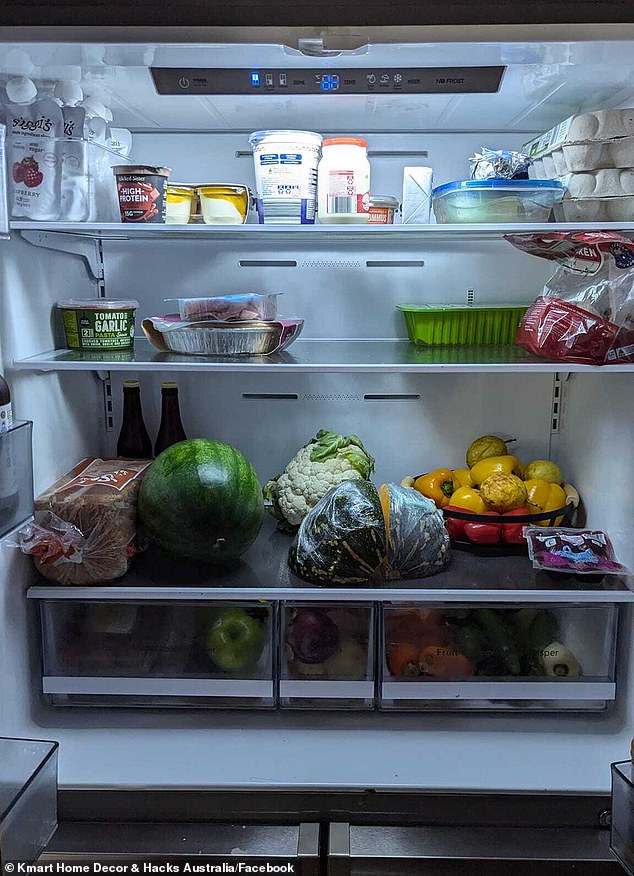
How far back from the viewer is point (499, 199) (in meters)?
1.43

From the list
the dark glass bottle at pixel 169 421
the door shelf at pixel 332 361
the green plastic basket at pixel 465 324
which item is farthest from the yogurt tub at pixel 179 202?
the green plastic basket at pixel 465 324

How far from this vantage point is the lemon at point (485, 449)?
1.82m

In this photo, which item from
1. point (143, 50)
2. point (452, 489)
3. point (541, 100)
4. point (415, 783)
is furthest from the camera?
point (452, 489)

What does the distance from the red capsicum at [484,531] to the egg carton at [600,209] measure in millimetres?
606

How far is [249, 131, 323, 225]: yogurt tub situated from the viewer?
56.1 inches

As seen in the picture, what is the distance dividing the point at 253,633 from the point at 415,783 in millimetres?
402

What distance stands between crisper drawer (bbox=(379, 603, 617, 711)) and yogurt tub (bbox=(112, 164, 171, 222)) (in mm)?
870

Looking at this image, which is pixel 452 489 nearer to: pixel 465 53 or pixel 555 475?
pixel 555 475

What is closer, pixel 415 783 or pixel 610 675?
pixel 415 783

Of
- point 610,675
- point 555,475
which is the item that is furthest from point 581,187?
point 610,675

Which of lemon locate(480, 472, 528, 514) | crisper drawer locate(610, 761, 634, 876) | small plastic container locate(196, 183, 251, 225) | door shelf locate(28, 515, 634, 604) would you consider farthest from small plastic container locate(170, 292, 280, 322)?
crisper drawer locate(610, 761, 634, 876)

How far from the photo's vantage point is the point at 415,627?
5.07 feet

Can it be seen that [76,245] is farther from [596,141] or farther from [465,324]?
[596,141]

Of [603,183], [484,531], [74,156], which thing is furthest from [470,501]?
[74,156]
